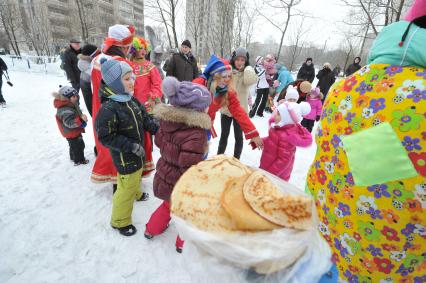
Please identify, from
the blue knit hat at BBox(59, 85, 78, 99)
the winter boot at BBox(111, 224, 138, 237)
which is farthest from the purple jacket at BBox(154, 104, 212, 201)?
the blue knit hat at BBox(59, 85, 78, 99)

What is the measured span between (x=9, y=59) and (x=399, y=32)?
2403 cm

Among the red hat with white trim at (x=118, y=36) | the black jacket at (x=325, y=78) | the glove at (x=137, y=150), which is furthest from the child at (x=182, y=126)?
the black jacket at (x=325, y=78)

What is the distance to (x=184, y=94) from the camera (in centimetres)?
200

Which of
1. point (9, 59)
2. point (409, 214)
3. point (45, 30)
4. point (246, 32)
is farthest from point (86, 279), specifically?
point (45, 30)

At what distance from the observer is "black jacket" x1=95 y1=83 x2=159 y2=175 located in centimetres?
203

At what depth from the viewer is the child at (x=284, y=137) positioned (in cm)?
259

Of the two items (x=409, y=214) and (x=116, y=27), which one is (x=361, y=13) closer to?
(x=116, y=27)

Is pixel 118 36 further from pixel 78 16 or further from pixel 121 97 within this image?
pixel 78 16

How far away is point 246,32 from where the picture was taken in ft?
52.6

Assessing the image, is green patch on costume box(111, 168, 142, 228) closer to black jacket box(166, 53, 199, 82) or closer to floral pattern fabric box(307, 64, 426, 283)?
floral pattern fabric box(307, 64, 426, 283)

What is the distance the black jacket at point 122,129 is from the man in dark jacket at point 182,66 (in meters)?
2.85

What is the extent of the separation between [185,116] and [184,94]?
197 mm

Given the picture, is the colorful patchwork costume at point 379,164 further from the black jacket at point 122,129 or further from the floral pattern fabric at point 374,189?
the black jacket at point 122,129

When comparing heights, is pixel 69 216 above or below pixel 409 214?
below
